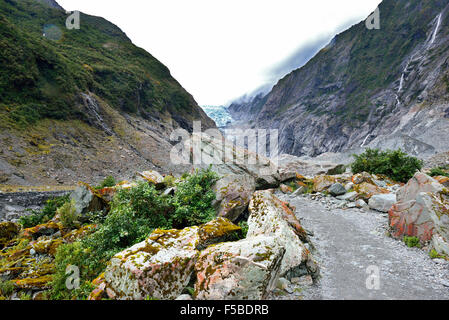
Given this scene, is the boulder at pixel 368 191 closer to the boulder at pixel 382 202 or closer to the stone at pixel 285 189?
the boulder at pixel 382 202

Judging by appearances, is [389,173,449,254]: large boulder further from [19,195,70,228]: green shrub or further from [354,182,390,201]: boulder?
[19,195,70,228]: green shrub

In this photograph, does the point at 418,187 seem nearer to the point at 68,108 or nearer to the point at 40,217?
the point at 40,217

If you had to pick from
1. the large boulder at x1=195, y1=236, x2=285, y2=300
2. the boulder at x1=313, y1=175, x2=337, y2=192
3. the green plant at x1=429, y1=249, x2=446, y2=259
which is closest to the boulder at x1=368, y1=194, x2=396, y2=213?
the green plant at x1=429, y1=249, x2=446, y2=259

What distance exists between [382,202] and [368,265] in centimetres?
753

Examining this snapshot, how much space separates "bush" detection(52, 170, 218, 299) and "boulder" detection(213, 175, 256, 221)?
0.37 m

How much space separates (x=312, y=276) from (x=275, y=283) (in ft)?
4.53

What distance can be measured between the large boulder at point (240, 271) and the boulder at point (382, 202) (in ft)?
33.7

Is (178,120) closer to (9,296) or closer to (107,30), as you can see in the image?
(107,30)

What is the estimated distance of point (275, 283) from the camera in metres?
5.23

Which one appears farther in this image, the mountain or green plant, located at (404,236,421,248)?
the mountain

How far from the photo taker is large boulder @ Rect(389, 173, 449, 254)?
283 inches

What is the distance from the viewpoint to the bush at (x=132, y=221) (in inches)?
265

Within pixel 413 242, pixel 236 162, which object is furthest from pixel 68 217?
pixel 413 242
